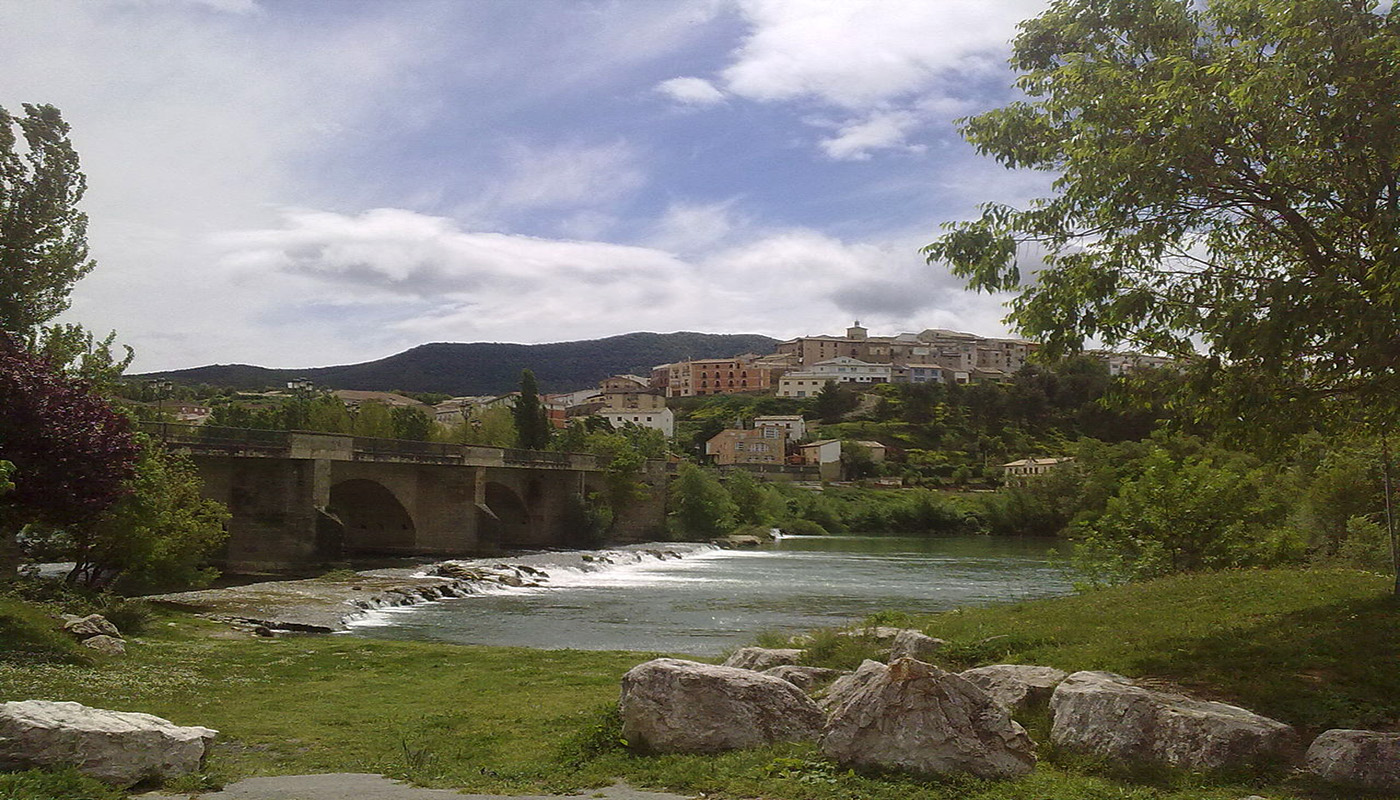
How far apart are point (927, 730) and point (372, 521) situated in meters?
52.5

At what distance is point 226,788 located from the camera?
790cm

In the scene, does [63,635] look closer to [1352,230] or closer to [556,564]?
[1352,230]

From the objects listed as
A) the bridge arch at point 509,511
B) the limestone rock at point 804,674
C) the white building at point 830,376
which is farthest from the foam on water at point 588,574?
the white building at point 830,376

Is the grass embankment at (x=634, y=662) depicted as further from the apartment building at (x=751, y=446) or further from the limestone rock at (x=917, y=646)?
the apartment building at (x=751, y=446)

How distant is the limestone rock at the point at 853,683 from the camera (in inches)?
321

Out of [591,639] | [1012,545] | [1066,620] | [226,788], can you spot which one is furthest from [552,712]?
[1012,545]

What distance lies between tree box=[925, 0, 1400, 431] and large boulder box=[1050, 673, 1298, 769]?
338cm

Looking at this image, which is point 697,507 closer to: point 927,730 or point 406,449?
point 406,449

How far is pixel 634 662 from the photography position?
58.1 feet

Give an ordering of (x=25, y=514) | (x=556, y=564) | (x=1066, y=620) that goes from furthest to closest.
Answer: (x=556, y=564)
(x=25, y=514)
(x=1066, y=620)

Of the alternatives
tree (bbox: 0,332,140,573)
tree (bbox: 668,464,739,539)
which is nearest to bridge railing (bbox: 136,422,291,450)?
tree (bbox: 0,332,140,573)

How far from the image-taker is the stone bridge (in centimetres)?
3916

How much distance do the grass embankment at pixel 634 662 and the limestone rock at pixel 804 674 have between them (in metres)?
1.40

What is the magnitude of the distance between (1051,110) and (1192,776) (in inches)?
305
